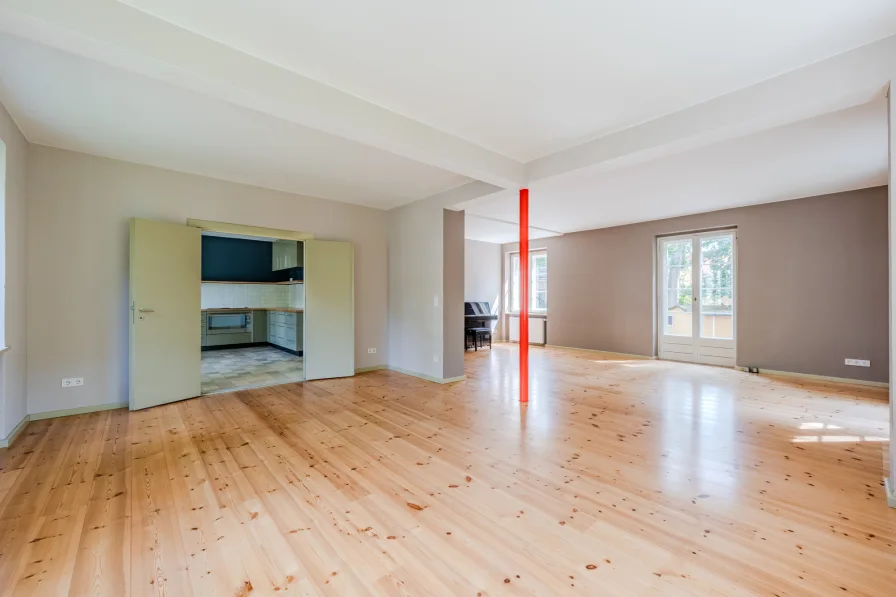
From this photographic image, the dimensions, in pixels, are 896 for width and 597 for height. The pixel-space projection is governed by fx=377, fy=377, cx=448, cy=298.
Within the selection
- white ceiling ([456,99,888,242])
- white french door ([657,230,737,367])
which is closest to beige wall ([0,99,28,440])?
white ceiling ([456,99,888,242])

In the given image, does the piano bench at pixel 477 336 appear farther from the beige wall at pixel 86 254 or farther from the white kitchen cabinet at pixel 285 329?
the beige wall at pixel 86 254

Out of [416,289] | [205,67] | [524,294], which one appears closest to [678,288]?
[524,294]

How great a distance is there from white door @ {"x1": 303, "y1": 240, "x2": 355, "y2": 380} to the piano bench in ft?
11.9

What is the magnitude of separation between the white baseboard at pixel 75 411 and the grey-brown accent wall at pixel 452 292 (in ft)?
12.2

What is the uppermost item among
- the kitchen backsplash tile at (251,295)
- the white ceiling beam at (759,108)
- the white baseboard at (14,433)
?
the white ceiling beam at (759,108)

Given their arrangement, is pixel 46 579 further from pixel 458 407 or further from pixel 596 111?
pixel 596 111

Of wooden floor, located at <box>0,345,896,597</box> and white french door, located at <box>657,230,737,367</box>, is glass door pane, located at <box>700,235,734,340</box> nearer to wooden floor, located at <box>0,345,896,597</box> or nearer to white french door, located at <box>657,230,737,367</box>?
white french door, located at <box>657,230,737,367</box>

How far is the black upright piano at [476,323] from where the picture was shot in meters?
8.77

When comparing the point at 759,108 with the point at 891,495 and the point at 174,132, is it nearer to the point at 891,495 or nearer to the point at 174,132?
the point at 891,495

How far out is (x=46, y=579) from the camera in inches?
62.3

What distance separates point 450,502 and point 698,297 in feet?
21.3

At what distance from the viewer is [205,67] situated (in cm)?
220

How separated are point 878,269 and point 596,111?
200 inches

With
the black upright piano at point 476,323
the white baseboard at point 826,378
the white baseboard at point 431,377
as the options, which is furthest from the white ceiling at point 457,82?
the black upright piano at point 476,323
